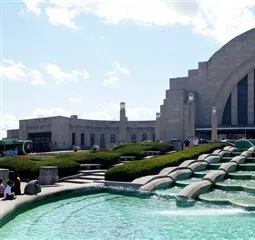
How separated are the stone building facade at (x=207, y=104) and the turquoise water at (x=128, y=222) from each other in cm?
4078

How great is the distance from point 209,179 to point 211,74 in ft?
144

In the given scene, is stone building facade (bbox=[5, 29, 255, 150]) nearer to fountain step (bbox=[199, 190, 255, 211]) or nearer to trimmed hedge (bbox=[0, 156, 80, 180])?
trimmed hedge (bbox=[0, 156, 80, 180])

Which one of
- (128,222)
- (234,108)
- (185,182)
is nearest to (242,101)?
(234,108)

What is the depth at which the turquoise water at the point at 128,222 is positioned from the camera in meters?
10.6

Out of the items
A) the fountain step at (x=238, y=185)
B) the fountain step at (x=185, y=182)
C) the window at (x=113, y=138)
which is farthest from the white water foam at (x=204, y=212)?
the window at (x=113, y=138)

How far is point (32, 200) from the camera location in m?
14.7

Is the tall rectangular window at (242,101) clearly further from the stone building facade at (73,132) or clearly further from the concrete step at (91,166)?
the concrete step at (91,166)

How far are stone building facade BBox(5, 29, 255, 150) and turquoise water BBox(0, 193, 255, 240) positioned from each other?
1606 inches

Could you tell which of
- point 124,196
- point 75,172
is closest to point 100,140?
point 75,172

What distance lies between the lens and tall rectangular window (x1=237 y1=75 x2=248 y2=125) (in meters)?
58.1

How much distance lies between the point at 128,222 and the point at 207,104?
49473mm

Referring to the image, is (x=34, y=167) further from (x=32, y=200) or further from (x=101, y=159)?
(x=32, y=200)

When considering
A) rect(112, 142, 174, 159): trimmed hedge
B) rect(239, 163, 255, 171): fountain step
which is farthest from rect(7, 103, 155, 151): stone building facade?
rect(239, 163, 255, 171): fountain step

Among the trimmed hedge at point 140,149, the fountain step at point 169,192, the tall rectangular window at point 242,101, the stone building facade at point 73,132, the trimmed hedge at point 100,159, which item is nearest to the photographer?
the fountain step at point 169,192
